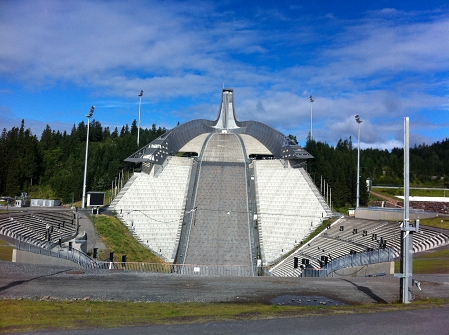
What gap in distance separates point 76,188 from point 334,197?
1150 inches

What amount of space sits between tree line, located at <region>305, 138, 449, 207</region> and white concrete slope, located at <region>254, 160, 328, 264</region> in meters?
7.65

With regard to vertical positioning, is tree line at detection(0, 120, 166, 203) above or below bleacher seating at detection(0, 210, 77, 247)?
above

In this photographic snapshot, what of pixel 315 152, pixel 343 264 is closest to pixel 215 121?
pixel 315 152

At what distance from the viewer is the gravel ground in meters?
10.7

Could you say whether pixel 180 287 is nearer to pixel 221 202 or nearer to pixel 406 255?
pixel 406 255

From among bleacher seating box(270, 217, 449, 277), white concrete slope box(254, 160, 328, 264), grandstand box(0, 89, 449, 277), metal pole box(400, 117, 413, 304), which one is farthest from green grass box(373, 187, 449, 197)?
metal pole box(400, 117, 413, 304)

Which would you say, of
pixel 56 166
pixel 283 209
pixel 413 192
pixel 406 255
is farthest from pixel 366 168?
pixel 406 255

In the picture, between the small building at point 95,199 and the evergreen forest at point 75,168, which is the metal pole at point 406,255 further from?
the evergreen forest at point 75,168

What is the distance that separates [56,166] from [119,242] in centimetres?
4065

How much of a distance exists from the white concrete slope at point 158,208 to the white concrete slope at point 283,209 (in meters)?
6.80

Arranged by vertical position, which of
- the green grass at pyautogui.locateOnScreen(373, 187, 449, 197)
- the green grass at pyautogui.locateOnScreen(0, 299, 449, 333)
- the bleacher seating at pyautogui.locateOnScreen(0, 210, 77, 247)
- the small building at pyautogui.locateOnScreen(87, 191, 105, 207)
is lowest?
the green grass at pyautogui.locateOnScreen(0, 299, 449, 333)

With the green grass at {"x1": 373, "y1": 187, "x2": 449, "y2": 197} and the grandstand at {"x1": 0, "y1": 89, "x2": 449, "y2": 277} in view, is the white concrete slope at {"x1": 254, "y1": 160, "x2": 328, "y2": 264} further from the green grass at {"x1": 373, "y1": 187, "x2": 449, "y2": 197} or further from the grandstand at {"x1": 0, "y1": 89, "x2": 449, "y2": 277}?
the green grass at {"x1": 373, "y1": 187, "x2": 449, "y2": 197}

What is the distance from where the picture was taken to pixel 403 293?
9.99m

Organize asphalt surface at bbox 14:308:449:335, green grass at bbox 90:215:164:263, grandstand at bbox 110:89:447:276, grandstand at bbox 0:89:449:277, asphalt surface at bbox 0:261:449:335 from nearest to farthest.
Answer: asphalt surface at bbox 14:308:449:335 → asphalt surface at bbox 0:261:449:335 → grandstand at bbox 0:89:449:277 → green grass at bbox 90:215:164:263 → grandstand at bbox 110:89:447:276
